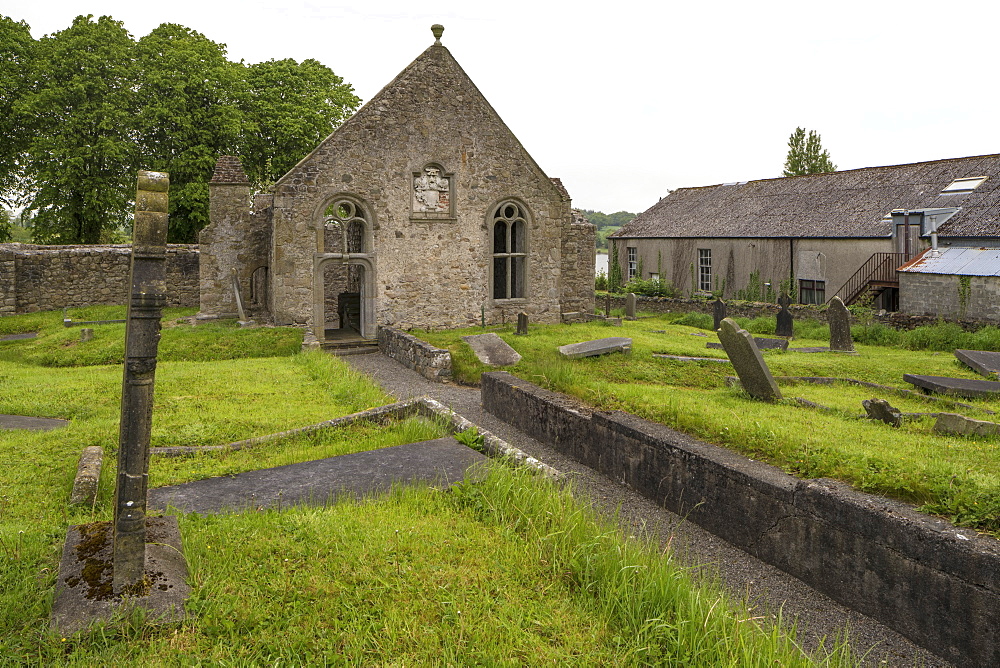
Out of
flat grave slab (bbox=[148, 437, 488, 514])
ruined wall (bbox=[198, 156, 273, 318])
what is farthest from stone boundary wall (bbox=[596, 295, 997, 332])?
flat grave slab (bbox=[148, 437, 488, 514])

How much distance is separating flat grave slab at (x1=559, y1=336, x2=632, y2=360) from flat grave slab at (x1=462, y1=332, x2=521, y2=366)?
1.17 metres

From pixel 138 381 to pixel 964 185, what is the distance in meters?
29.9

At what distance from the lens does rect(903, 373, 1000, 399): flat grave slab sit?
1026 cm

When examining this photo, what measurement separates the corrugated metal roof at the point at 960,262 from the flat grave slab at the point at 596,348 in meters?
12.0

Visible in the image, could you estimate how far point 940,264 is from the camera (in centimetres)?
2088

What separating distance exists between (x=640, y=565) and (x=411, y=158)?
15609 millimetres

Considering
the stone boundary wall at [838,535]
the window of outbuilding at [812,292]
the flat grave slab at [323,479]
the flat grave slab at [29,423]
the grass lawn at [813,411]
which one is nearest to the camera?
the stone boundary wall at [838,535]

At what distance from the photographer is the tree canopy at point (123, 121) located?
27.5m

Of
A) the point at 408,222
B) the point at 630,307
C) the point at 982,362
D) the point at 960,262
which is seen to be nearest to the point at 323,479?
the point at 982,362

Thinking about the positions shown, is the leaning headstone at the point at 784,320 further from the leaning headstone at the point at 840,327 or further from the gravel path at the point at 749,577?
the gravel path at the point at 749,577

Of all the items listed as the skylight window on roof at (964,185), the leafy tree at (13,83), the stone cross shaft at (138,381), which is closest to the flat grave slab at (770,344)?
the skylight window on roof at (964,185)

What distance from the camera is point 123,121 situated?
90.9 ft

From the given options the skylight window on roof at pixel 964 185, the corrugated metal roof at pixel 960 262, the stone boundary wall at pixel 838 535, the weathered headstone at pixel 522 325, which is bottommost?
the stone boundary wall at pixel 838 535

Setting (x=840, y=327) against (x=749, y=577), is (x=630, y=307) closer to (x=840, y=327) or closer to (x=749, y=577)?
(x=840, y=327)
